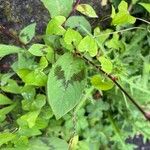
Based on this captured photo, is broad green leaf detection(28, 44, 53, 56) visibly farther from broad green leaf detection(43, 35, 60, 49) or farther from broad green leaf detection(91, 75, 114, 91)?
broad green leaf detection(91, 75, 114, 91)

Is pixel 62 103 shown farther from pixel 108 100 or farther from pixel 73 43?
pixel 108 100

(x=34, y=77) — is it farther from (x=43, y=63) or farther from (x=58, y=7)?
(x=58, y=7)

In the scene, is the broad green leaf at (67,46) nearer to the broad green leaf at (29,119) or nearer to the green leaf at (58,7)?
the green leaf at (58,7)

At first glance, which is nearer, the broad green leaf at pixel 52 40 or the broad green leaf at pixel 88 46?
the broad green leaf at pixel 88 46

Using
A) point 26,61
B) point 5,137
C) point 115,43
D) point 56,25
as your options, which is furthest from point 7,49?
point 115,43

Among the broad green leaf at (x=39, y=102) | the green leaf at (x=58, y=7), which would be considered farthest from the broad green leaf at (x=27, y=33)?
the broad green leaf at (x=39, y=102)

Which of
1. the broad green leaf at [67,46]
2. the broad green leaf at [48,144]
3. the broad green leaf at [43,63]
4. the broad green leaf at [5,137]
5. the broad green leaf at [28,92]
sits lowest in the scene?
the broad green leaf at [48,144]
